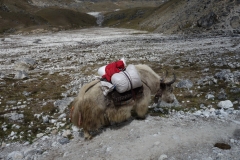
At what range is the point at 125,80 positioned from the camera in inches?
259

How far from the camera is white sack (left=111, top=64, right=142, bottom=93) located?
652cm

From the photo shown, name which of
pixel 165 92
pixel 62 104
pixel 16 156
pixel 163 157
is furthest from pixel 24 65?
pixel 163 157

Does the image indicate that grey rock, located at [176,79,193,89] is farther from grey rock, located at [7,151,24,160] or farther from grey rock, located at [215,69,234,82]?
grey rock, located at [7,151,24,160]

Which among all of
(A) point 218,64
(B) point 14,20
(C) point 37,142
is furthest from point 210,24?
(B) point 14,20

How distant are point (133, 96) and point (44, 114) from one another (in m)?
3.63

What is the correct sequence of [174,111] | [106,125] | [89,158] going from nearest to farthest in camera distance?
[89,158]
[106,125]
[174,111]

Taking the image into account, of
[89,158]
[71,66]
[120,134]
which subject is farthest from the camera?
[71,66]

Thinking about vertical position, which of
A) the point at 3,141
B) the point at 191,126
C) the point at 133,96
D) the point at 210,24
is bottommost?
the point at 3,141

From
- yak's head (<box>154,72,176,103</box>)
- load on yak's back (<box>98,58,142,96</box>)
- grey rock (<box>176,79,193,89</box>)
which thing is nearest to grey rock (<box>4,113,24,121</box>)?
load on yak's back (<box>98,58,142,96</box>)

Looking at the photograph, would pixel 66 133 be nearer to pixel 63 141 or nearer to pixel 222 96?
pixel 63 141

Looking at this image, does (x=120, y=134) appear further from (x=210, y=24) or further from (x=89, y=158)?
(x=210, y=24)

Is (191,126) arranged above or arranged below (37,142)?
above

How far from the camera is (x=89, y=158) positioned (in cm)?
553

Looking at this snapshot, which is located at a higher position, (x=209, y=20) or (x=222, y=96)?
(x=209, y=20)
